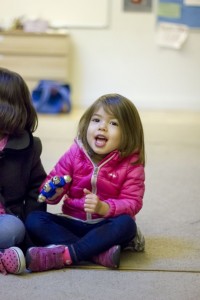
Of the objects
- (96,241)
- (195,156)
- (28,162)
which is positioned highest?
(28,162)

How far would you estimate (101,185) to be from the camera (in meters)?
1.45

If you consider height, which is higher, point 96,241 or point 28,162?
point 28,162

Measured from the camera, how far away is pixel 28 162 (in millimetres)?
1497

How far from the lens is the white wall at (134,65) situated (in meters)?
4.20

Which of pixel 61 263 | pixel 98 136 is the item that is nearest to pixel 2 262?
pixel 61 263

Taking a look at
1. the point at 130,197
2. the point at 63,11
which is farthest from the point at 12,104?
the point at 63,11

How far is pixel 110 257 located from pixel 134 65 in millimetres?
3089

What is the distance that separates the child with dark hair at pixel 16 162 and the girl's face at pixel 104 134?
17 cm

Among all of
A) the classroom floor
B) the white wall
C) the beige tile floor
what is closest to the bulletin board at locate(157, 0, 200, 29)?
the white wall

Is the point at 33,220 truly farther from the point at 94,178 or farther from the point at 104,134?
the point at 104,134

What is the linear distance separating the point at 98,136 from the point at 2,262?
421 millimetres

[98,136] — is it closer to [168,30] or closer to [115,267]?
[115,267]

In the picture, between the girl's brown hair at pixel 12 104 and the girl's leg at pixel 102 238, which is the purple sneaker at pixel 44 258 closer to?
the girl's leg at pixel 102 238

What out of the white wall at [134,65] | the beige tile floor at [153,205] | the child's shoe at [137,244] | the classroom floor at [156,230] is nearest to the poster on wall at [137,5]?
the white wall at [134,65]
